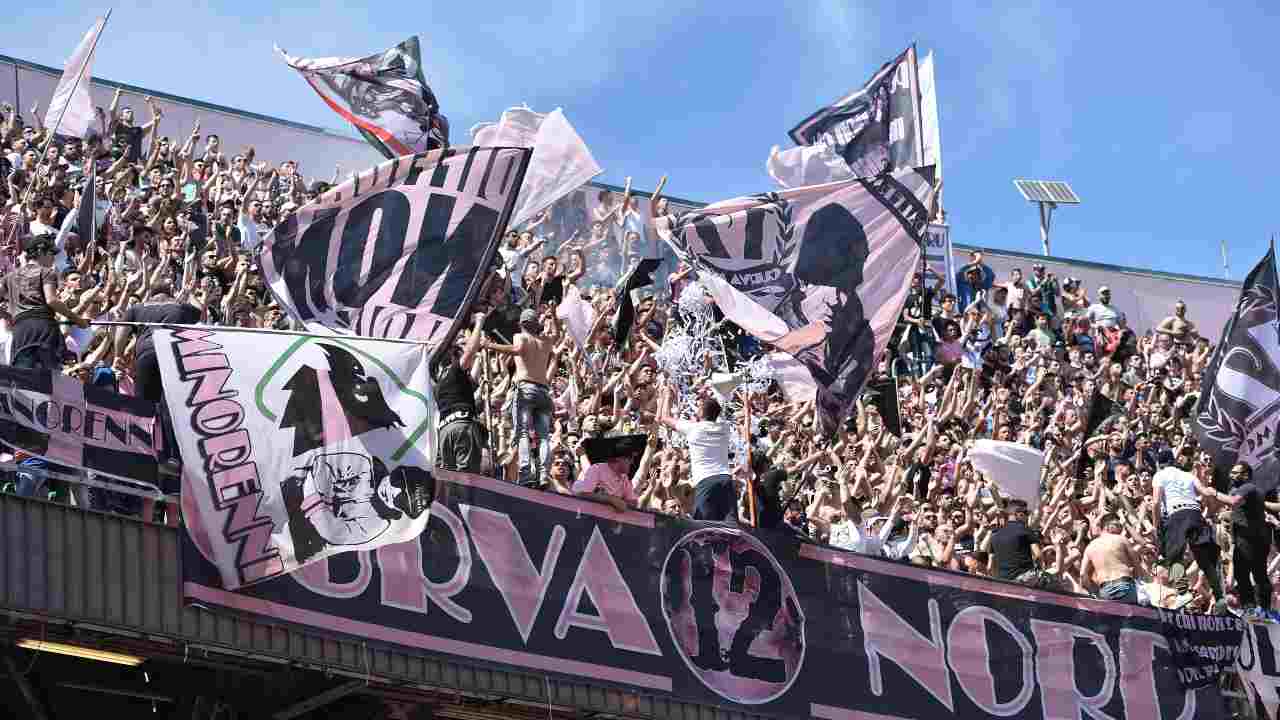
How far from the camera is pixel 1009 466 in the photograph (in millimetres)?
20172

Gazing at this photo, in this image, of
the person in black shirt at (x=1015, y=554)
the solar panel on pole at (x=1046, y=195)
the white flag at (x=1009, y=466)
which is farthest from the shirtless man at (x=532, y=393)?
the solar panel on pole at (x=1046, y=195)

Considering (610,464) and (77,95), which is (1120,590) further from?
(77,95)

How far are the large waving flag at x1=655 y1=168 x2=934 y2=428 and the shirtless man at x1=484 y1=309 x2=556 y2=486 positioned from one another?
1843 millimetres

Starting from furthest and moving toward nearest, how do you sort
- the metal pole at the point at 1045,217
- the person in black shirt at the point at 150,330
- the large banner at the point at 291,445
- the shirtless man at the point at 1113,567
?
the metal pole at the point at 1045,217 → the shirtless man at the point at 1113,567 → the person in black shirt at the point at 150,330 → the large banner at the point at 291,445

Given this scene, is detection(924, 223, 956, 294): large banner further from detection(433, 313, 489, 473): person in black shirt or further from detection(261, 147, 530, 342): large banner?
detection(261, 147, 530, 342): large banner

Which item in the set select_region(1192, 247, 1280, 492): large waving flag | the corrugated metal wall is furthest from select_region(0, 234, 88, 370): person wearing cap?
Result: select_region(1192, 247, 1280, 492): large waving flag

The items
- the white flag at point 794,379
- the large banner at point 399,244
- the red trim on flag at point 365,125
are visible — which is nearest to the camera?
the large banner at point 399,244

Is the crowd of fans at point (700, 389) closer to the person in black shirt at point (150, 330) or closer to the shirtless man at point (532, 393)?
the shirtless man at point (532, 393)

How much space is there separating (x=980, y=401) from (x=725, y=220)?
812cm

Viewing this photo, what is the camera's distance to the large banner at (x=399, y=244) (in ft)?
49.4

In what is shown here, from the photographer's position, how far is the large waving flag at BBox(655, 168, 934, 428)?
19.0 m

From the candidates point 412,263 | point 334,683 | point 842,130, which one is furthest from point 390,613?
point 842,130

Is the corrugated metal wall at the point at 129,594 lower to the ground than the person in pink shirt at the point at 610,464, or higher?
lower

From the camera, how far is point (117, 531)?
12.8 metres
